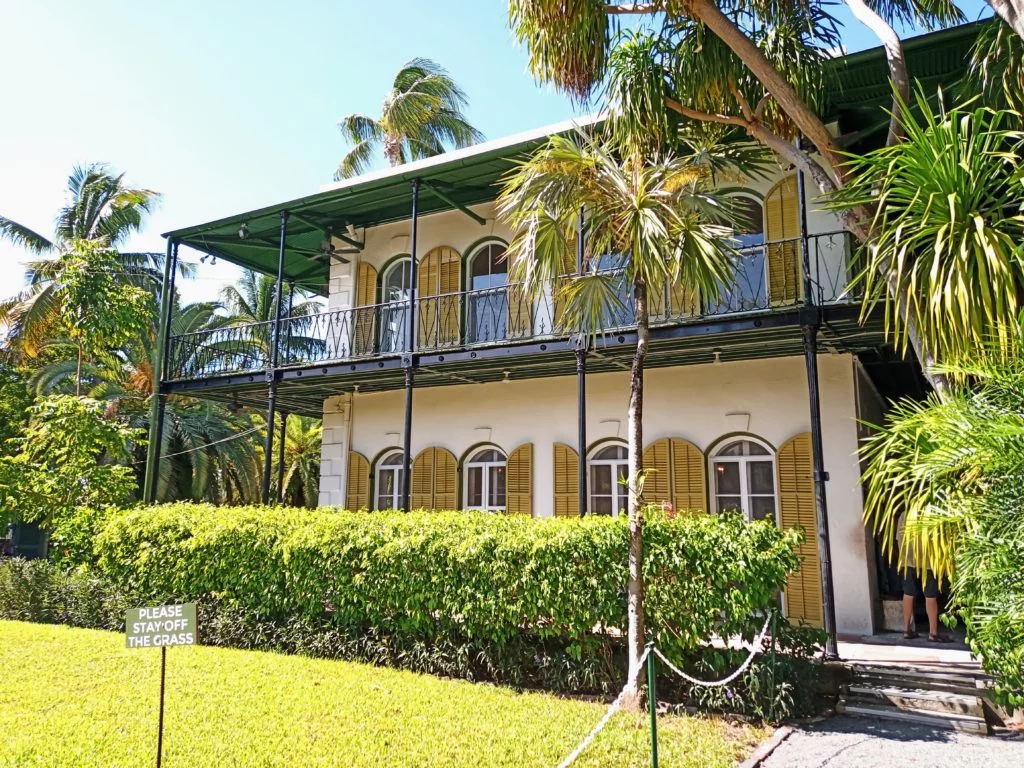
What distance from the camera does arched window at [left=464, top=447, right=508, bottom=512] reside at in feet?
37.0

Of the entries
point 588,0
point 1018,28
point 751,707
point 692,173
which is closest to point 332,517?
point 751,707

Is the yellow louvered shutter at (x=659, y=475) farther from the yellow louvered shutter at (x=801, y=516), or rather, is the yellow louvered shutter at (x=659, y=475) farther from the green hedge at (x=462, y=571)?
the green hedge at (x=462, y=571)

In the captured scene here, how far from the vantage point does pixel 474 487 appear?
1153 cm

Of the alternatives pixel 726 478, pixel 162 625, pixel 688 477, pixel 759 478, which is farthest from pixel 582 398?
pixel 162 625

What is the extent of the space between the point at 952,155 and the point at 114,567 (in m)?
9.98

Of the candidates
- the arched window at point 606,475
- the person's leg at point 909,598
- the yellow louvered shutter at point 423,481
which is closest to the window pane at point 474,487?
the yellow louvered shutter at point 423,481

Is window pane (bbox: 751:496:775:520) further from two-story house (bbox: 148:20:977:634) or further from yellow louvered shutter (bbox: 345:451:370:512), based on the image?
yellow louvered shutter (bbox: 345:451:370:512)

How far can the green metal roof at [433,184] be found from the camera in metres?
7.66

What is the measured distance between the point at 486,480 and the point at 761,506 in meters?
4.36

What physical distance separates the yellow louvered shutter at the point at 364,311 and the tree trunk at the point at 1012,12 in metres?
9.55

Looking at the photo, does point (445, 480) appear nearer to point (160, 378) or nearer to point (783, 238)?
point (160, 378)

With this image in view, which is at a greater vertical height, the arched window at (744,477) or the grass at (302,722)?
the arched window at (744,477)

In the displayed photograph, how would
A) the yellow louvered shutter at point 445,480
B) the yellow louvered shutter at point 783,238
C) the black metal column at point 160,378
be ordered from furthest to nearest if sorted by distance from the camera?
1. the black metal column at point 160,378
2. the yellow louvered shutter at point 445,480
3. the yellow louvered shutter at point 783,238

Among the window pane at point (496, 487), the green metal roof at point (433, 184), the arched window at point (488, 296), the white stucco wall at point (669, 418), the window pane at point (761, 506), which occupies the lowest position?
the window pane at point (761, 506)
